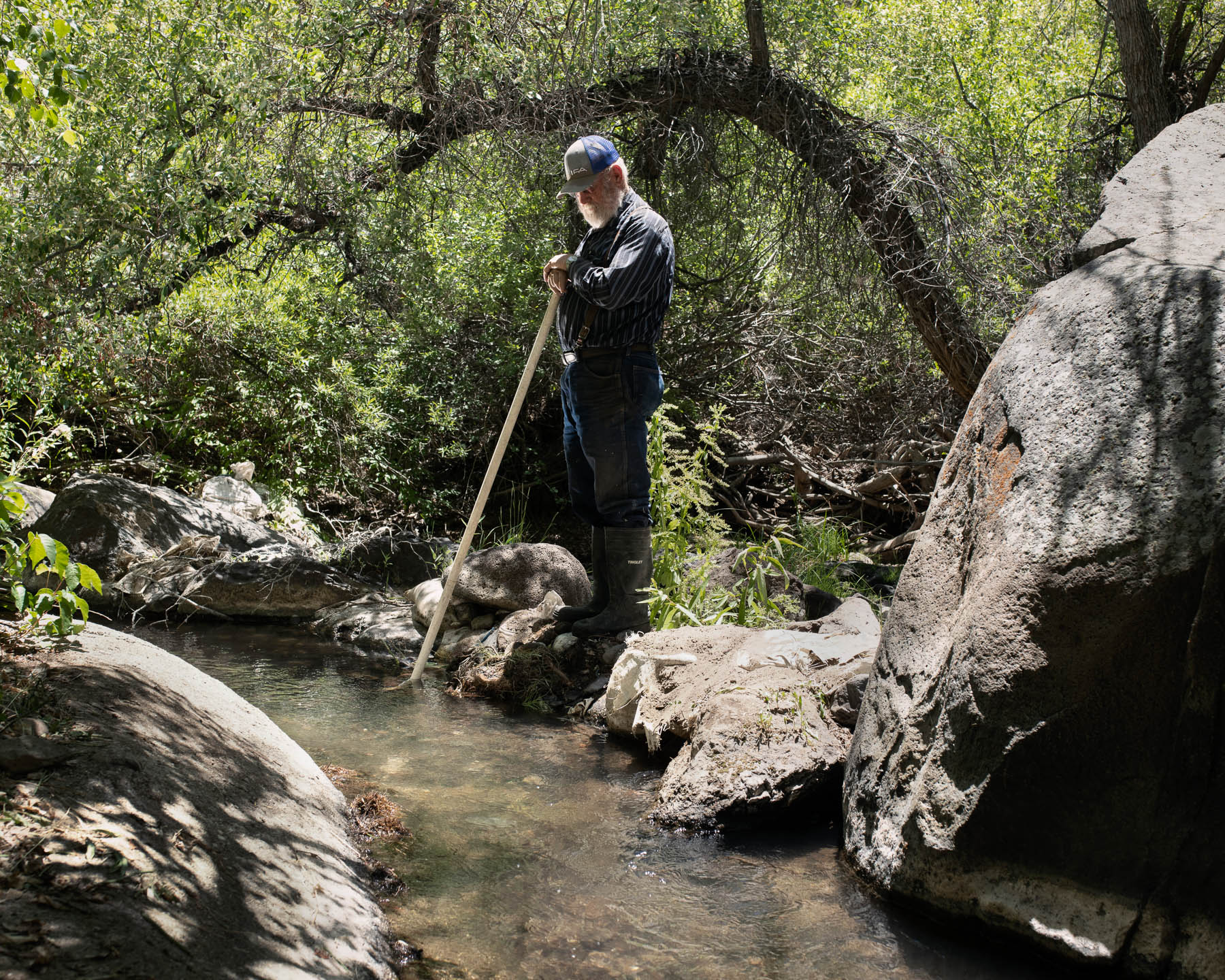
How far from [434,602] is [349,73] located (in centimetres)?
369

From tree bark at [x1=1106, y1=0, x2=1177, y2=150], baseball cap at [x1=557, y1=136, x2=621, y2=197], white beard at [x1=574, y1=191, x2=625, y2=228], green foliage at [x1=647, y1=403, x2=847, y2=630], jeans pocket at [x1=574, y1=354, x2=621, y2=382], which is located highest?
tree bark at [x1=1106, y1=0, x2=1177, y2=150]

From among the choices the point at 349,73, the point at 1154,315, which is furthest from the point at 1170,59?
the point at 1154,315

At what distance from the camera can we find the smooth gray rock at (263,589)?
260 inches

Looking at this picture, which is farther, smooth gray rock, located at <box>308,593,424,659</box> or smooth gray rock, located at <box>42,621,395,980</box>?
smooth gray rock, located at <box>308,593,424,659</box>

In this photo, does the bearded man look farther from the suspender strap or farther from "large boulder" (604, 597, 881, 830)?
"large boulder" (604, 597, 881, 830)

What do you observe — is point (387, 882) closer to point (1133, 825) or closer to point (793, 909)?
point (793, 909)

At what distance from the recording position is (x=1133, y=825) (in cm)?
238

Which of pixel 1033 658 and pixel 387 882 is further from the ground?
pixel 1033 658

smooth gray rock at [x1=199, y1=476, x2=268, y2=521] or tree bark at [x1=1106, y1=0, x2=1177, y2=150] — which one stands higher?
tree bark at [x1=1106, y1=0, x2=1177, y2=150]

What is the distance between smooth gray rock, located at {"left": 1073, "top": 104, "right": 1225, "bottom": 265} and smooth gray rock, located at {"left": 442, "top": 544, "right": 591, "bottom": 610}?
3544 mm

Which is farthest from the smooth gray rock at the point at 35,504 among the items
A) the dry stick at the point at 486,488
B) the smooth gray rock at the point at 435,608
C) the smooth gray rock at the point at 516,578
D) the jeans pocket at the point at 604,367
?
the jeans pocket at the point at 604,367

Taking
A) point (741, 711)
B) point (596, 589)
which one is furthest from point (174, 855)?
point (596, 589)

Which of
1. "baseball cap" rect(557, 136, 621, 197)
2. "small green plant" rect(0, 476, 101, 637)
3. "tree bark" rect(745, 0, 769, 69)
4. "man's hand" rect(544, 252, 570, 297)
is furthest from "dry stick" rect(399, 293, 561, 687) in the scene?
"tree bark" rect(745, 0, 769, 69)

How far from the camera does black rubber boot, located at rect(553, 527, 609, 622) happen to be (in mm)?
5234
